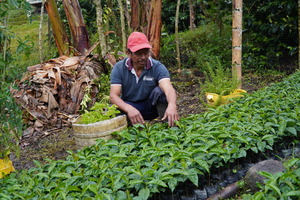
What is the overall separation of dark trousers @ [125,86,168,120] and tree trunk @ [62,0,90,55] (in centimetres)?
350

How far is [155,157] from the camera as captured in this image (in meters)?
3.15

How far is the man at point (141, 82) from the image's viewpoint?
4.05 m

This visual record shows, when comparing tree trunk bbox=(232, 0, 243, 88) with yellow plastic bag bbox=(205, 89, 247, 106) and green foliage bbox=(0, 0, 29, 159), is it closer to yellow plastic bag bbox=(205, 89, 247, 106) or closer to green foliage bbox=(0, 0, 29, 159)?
yellow plastic bag bbox=(205, 89, 247, 106)

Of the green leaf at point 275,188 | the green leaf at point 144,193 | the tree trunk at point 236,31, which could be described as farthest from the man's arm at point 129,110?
the tree trunk at point 236,31

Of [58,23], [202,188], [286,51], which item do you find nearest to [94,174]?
[202,188]

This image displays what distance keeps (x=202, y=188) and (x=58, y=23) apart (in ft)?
18.7

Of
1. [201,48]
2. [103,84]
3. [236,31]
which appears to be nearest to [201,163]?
[236,31]

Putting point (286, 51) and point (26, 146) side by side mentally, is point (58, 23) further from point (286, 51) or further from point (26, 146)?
point (286, 51)

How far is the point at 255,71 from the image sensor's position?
8.41 m

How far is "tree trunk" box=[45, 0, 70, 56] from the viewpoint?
24.5 feet

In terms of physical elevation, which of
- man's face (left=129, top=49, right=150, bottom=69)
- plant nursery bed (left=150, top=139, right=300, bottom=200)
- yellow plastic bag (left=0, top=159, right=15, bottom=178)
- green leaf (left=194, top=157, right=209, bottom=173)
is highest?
man's face (left=129, top=49, right=150, bottom=69)

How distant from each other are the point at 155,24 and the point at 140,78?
3.12m

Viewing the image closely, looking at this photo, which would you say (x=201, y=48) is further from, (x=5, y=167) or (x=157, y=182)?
(x=157, y=182)

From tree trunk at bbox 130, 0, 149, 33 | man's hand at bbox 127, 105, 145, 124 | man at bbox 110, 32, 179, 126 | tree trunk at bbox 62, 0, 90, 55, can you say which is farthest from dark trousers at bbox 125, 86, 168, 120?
tree trunk at bbox 62, 0, 90, 55
